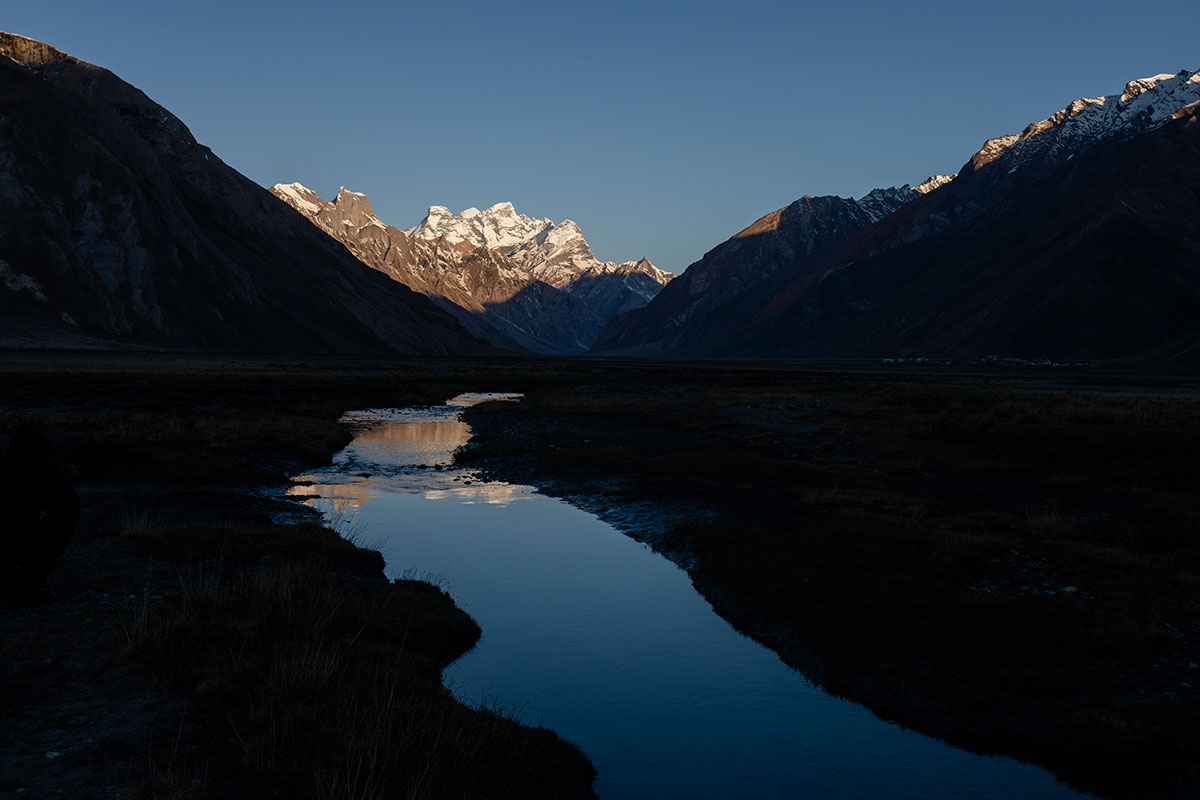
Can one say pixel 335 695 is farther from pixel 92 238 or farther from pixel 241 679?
pixel 92 238

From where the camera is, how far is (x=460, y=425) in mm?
58375

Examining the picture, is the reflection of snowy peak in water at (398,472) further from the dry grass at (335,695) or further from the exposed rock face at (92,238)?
the exposed rock face at (92,238)

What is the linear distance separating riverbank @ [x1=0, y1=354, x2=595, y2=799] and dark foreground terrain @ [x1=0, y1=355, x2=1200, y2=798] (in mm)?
44

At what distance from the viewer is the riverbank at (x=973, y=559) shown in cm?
1257

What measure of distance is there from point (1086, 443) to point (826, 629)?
2394 centimetres

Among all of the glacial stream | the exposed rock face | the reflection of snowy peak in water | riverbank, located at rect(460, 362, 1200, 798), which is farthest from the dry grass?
the exposed rock face

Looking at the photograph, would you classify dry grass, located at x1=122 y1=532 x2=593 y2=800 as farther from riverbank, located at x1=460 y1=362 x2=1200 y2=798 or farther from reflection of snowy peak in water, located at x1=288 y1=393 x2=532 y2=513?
reflection of snowy peak in water, located at x1=288 y1=393 x2=532 y2=513

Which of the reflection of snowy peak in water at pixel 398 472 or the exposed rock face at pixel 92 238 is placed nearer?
the reflection of snowy peak in water at pixel 398 472

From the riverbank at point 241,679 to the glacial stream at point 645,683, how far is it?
109 cm

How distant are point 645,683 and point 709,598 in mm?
5480

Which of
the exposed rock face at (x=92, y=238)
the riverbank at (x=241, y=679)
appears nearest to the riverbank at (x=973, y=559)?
the riverbank at (x=241, y=679)

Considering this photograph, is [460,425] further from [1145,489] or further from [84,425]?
[1145,489]

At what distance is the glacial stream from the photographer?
11219 mm

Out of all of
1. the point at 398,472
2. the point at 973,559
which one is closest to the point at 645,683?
the point at 973,559
